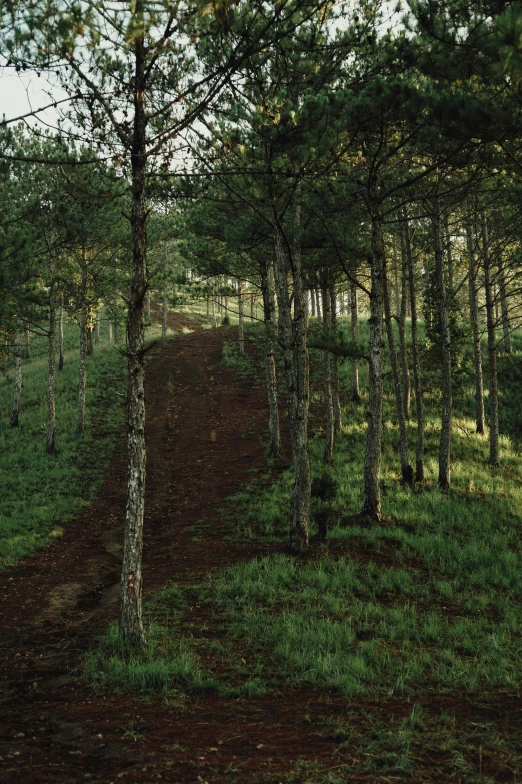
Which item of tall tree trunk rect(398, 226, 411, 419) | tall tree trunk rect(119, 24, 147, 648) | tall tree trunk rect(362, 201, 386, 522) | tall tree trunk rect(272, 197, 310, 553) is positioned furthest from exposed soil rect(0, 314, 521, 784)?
tall tree trunk rect(398, 226, 411, 419)

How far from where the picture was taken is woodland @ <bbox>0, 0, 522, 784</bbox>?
522 centimetres

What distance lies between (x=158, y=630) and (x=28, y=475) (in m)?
12.4

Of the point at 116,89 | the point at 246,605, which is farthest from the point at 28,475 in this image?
the point at 116,89

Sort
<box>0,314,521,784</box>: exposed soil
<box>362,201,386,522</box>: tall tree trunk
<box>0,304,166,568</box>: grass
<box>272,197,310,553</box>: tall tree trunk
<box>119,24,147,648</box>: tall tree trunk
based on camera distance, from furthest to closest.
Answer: <box>0,304,166,568</box>: grass → <box>362,201,386,522</box>: tall tree trunk → <box>272,197,310,553</box>: tall tree trunk → <box>119,24,147,648</box>: tall tree trunk → <box>0,314,521,784</box>: exposed soil

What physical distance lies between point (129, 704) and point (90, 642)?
2.17 metres

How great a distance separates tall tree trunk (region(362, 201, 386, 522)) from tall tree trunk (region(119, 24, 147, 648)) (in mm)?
6441

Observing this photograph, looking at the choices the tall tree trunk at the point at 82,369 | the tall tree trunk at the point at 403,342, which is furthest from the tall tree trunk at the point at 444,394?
the tall tree trunk at the point at 82,369

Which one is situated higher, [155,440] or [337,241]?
[337,241]

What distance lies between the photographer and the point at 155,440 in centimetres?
2277

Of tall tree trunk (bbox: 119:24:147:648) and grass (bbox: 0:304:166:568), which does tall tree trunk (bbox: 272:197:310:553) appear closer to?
tall tree trunk (bbox: 119:24:147:648)

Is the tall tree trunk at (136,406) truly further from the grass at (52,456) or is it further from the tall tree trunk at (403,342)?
the tall tree trunk at (403,342)

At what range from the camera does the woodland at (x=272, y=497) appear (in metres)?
5.22

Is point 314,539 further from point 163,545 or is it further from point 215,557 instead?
point 163,545

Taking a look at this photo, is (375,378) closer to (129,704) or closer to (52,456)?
(129,704)
